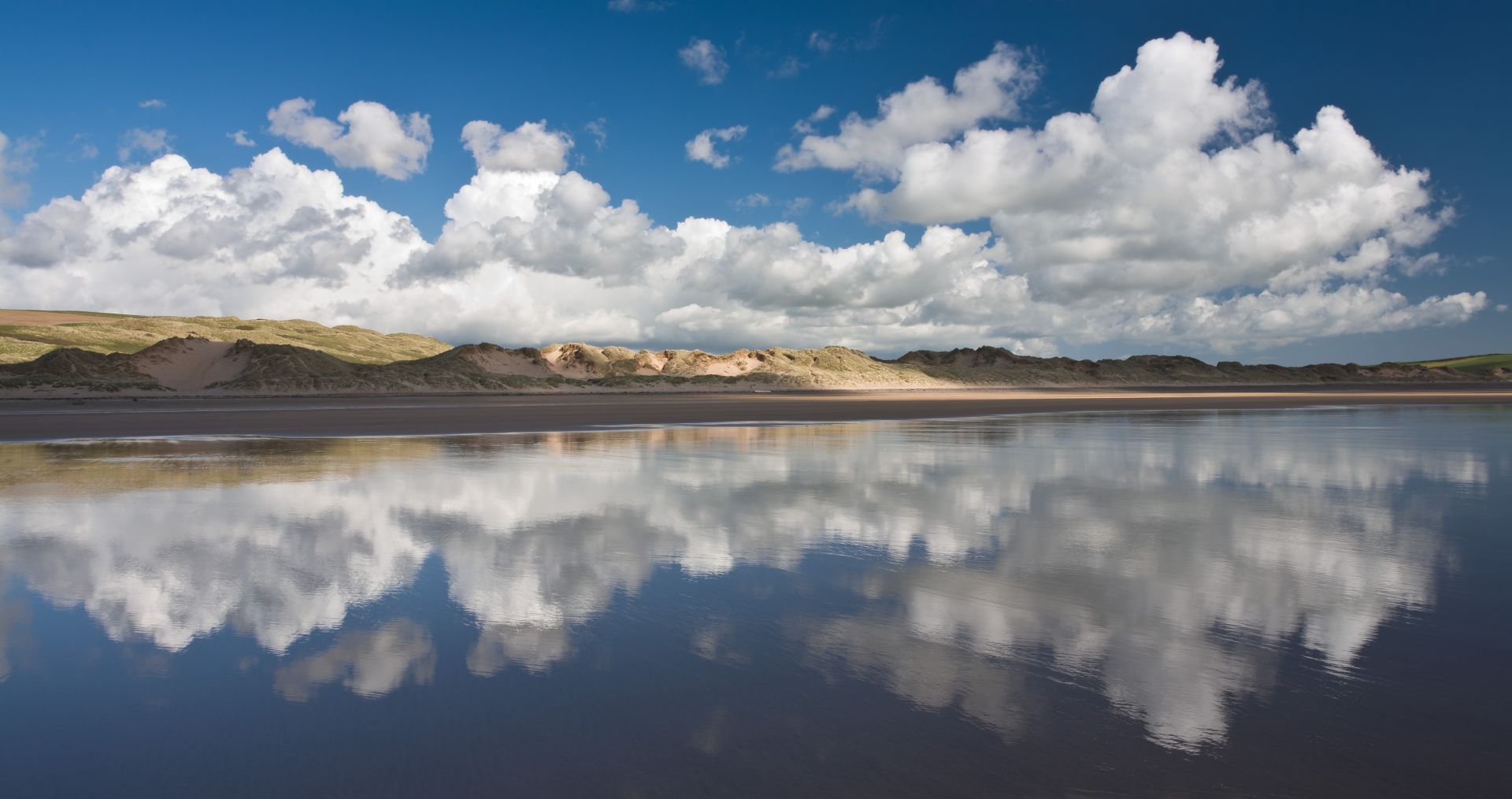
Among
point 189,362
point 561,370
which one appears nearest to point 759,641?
point 189,362

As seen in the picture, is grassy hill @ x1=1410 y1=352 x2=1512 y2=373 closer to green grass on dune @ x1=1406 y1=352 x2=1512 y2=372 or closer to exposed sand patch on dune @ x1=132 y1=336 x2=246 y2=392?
green grass on dune @ x1=1406 y1=352 x2=1512 y2=372

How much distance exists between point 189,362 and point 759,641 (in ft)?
337

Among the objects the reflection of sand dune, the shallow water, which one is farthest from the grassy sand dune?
the shallow water

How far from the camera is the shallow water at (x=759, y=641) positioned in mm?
3867

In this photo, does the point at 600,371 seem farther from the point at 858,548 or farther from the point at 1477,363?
the point at 1477,363

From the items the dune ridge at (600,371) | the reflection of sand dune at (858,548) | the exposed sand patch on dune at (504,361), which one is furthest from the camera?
the exposed sand patch on dune at (504,361)

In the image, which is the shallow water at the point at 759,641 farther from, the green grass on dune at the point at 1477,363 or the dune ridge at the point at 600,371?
the green grass on dune at the point at 1477,363

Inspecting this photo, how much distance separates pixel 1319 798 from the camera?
3.50m

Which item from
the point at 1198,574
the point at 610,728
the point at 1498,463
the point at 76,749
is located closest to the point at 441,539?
the point at 76,749

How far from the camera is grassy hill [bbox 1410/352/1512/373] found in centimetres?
15062

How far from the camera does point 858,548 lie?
8.69m

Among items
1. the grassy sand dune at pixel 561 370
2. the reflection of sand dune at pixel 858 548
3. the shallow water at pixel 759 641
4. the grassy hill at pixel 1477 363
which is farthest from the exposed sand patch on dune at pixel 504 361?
the grassy hill at pixel 1477 363

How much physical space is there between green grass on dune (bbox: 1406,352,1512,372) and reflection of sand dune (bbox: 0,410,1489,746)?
180659mm

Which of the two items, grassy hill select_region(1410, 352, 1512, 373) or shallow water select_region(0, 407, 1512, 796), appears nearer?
shallow water select_region(0, 407, 1512, 796)
